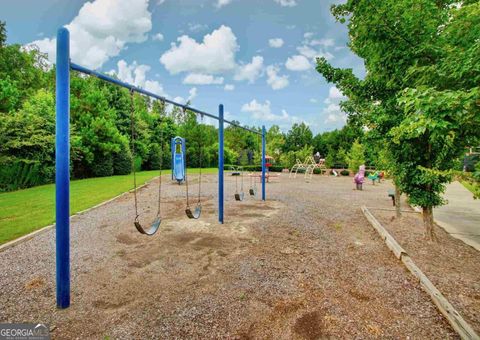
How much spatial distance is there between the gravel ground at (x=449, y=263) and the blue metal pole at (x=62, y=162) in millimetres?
4336

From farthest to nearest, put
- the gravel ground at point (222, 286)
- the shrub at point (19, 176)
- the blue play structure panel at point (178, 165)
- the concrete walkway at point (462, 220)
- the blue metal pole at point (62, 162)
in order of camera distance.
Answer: the blue play structure panel at point (178, 165)
the shrub at point (19, 176)
the concrete walkway at point (462, 220)
the blue metal pole at point (62, 162)
the gravel ground at point (222, 286)

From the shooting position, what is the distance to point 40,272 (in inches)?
155

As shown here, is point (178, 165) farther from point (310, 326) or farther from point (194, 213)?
point (310, 326)

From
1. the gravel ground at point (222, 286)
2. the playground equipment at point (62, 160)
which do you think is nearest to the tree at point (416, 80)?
the gravel ground at point (222, 286)

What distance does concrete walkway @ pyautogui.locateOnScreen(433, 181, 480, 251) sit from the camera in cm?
578

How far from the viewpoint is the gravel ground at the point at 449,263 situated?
3113mm

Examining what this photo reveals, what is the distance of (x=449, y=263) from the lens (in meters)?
4.30

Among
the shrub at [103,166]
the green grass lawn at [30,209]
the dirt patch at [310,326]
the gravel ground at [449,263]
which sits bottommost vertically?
Result: the dirt patch at [310,326]

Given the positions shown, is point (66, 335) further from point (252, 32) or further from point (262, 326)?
point (252, 32)

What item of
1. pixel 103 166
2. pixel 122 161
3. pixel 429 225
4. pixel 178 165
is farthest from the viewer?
pixel 122 161

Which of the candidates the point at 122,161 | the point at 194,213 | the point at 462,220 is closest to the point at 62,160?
the point at 194,213

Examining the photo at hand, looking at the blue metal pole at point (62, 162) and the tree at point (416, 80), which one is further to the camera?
the blue metal pole at point (62, 162)

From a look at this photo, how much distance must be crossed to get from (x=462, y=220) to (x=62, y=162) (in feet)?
30.2

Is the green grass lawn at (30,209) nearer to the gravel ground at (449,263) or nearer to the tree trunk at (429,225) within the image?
the gravel ground at (449,263)
